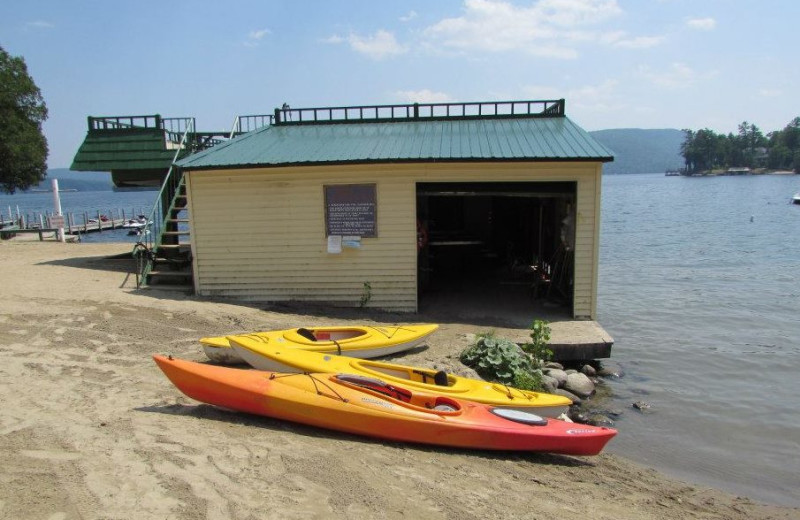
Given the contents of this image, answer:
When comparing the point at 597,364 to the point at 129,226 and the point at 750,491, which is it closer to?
the point at 750,491

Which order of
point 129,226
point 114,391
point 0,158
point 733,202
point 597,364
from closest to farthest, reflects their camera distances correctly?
point 114,391
point 597,364
point 0,158
point 129,226
point 733,202

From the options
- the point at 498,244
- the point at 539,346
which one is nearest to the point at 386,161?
the point at 539,346

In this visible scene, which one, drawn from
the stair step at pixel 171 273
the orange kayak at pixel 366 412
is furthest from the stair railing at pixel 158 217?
the orange kayak at pixel 366 412

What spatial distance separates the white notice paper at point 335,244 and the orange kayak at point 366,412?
17.5ft

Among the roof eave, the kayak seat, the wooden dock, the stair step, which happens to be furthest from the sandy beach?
the wooden dock

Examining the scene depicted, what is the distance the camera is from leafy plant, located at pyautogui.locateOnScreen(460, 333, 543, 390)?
8.55 metres

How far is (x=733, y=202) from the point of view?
7344cm

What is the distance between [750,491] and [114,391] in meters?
7.96

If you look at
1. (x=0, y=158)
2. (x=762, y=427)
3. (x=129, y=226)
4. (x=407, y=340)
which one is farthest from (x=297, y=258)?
(x=129, y=226)

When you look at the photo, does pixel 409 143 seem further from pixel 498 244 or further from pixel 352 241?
pixel 498 244

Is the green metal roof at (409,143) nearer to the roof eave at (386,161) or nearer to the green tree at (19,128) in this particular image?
the roof eave at (386,161)

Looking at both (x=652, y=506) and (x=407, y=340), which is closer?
(x=652, y=506)

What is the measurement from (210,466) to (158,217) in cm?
1090

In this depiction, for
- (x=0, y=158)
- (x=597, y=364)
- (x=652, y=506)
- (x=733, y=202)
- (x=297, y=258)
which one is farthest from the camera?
(x=733, y=202)
